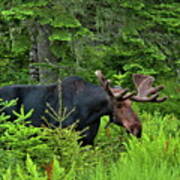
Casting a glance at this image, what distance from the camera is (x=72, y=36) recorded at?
1167cm

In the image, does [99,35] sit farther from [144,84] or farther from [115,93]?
[115,93]

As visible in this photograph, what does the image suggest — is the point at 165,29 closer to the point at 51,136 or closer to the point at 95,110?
the point at 95,110

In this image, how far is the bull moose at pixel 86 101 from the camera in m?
7.07

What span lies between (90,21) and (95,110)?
7081 mm

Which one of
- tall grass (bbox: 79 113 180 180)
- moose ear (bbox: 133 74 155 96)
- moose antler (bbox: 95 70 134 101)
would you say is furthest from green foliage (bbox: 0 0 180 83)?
tall grass (bbox: 79 113 180 180)

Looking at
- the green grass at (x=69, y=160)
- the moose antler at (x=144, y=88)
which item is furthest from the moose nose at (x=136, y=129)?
the green grass at (x=69, y=160)

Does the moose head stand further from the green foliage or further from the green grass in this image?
the green foliage

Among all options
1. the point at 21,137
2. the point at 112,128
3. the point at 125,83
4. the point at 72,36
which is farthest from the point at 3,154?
the point at 125,83

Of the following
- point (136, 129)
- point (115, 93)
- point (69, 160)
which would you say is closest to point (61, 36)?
point (115, 93)

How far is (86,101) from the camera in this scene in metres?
7.34

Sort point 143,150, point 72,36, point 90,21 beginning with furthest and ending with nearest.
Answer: point 90,21
point 72,36
point 143,150

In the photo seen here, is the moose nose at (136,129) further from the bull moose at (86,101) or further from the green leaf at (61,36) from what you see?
the green leaf at (61,36)

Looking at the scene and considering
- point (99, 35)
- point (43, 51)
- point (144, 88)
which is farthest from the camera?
point (99, 35)

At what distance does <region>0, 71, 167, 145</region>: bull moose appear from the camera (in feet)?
23.2
